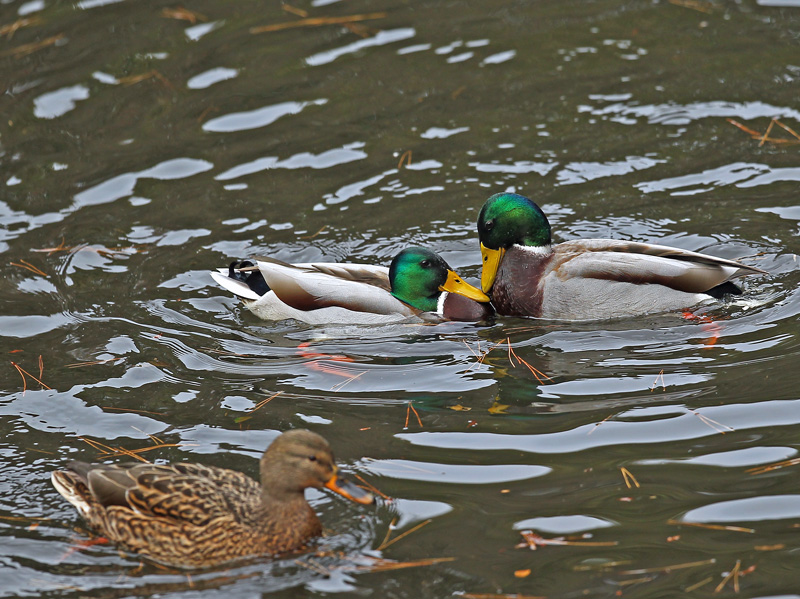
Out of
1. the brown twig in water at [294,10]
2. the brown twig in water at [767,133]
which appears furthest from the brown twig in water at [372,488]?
the brown twig in water at [294,10]

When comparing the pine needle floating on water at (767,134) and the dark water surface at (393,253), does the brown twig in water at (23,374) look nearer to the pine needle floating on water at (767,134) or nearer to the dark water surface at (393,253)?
the dark water surface at (393,253)

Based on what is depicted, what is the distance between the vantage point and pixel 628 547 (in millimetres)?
4840

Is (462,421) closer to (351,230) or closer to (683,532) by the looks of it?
(683,532)

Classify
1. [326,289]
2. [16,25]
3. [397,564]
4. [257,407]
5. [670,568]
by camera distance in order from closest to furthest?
[670,568]
[397,564]
[257,407]
[326,289]
[16,25]

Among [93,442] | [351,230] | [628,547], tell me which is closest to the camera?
[628,547]

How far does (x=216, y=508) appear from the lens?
4.98 metres

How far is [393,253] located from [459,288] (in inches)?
37.9

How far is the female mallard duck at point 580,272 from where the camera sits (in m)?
7.49

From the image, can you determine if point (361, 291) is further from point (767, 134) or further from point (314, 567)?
point (767, 134)

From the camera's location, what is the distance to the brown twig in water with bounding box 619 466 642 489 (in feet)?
17.4

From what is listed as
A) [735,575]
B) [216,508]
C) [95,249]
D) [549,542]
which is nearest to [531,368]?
[549,542]

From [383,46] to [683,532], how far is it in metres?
8.09

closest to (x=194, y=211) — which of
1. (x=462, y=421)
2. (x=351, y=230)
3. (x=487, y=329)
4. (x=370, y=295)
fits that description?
(x=351, y=230)

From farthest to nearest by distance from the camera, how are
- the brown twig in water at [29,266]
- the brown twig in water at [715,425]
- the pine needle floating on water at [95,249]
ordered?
the pine needle floating on water at [95,249], the brown twig in water at [29,266], the brown twig in water at [715,425]
